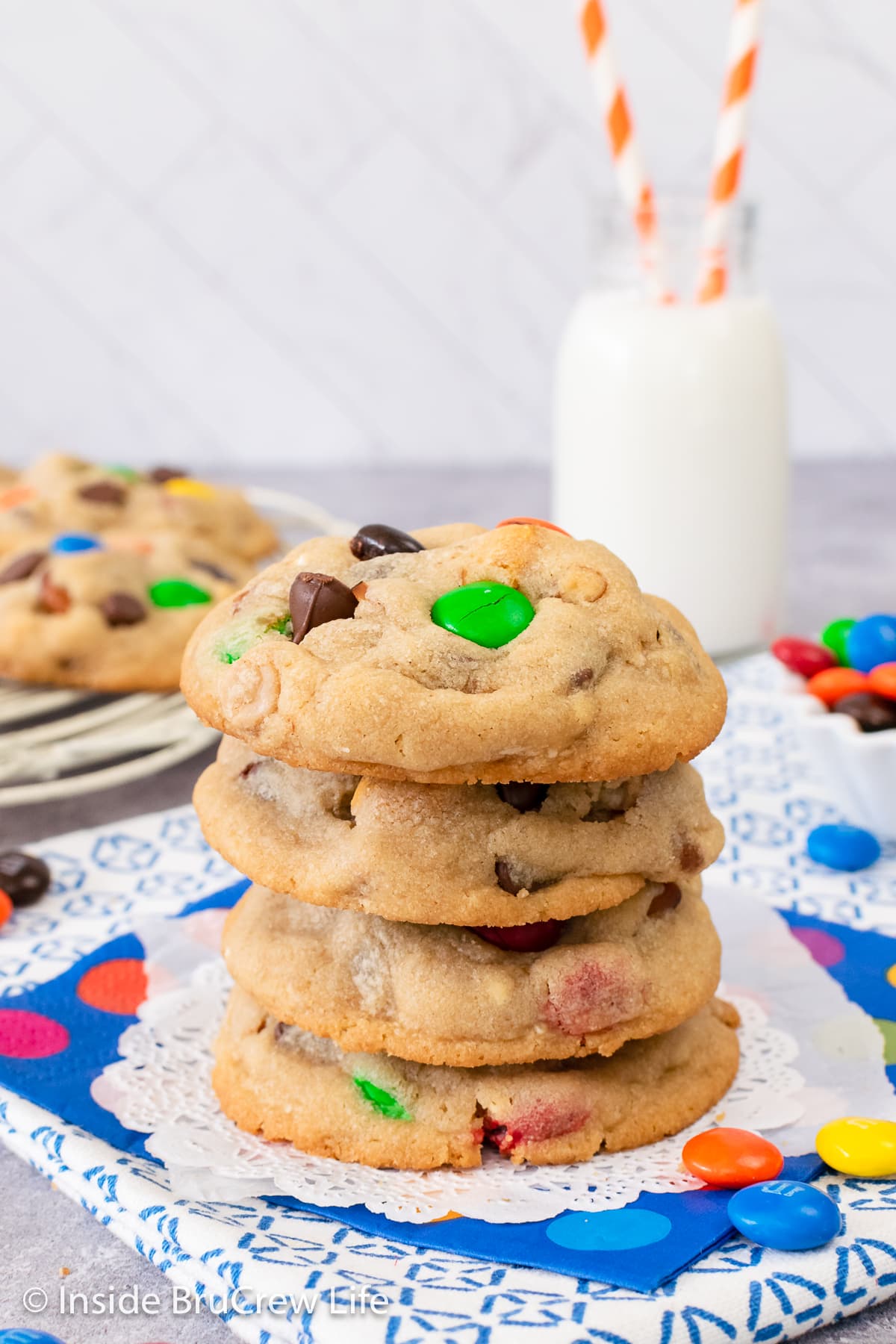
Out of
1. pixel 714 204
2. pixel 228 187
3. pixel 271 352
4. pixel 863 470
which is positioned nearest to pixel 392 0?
pixel 228 187

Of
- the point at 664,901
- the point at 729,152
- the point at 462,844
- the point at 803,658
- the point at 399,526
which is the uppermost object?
the point at 729,152

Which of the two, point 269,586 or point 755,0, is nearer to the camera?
point 269,586

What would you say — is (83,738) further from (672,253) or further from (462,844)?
(672,253)

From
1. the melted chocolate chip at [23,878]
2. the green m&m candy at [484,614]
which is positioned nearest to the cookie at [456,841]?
the green m&m candy at [484,614]

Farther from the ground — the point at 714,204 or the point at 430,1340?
the point at 714,204

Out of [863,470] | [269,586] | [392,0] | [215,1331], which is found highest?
[392,0]

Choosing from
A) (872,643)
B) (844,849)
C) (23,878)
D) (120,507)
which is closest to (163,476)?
(120,507)

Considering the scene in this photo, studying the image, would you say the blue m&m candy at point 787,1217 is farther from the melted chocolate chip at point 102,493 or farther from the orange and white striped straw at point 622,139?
the melted chocolate chip at point 102,493

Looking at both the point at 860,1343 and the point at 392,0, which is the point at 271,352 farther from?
the point at 860,1343
